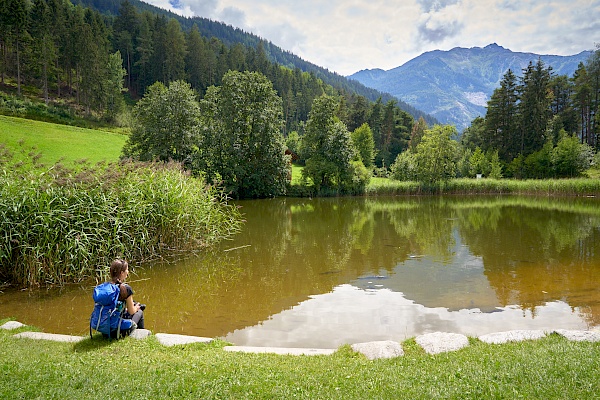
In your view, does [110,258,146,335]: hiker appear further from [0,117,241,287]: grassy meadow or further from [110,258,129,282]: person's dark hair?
[0,117,241,287]: grassy meadow

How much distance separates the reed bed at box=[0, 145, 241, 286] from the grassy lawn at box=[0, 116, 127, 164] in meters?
22.2

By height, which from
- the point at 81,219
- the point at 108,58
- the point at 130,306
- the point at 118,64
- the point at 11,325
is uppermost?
the point at 108,58

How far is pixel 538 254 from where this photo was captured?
1475cm

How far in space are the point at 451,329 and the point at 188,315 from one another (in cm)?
568

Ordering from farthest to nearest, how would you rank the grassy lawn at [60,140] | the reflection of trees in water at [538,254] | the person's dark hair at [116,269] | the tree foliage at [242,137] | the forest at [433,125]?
1. the forest at [433,125]
2. the tree foliage at [242,137]
3. the grassy lawn at [60,140]
4. the reflection of trees in water at [538,254]
5. the person's dark hair at [116,269]

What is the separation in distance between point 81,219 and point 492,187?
140 feet

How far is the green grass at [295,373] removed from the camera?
13.4 ft

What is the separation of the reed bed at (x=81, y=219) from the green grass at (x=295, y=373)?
4712 millimetres

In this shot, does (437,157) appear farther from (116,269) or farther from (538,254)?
(116,269)

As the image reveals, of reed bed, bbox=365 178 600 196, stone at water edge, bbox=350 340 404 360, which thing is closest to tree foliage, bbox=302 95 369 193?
reed bed, bbox=365 178 600 196

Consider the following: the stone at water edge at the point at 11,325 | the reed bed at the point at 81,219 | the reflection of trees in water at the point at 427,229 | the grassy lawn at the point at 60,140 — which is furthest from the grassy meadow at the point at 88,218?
the grassy lawn at the point at 60,140

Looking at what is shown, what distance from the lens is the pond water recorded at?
8.29 metres

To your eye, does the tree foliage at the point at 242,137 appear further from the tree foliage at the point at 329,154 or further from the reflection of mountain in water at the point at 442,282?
the reflection of mountain in water at the point at 442,282

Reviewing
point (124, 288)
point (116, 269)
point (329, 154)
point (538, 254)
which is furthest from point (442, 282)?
point (329, 154)
